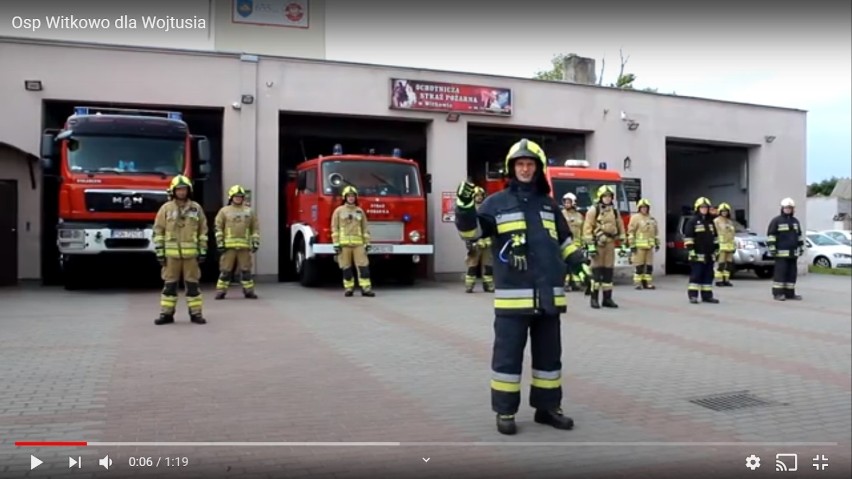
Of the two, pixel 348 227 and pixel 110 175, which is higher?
pixel 110 175

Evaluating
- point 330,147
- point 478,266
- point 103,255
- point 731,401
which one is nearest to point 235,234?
point 103,255

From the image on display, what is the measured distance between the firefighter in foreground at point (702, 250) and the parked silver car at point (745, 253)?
4.40 metres

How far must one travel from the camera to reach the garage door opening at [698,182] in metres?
21.8

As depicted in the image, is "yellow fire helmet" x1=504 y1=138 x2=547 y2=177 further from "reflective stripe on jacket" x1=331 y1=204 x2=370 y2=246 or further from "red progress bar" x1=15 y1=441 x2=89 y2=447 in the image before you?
"reflective stripe on jacket" x1=331 y1=204 x2=370 y2=246

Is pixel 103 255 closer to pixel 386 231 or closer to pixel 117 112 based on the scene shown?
pixel 117 112

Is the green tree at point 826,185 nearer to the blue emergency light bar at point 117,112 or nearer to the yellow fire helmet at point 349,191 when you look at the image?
the yellow fire helmet at point 349,191

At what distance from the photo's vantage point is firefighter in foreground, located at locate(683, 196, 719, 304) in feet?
41.6

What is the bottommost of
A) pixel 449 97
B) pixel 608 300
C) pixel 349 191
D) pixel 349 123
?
pixel 608 300

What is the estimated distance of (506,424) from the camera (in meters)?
5.12

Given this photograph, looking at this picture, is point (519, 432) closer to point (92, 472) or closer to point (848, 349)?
point (848, 349)

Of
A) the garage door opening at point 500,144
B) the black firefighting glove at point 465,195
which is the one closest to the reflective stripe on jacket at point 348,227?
the garage door opening at point 500,144

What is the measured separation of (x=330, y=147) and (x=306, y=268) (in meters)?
6.54

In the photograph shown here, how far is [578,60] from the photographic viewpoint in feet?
72.4

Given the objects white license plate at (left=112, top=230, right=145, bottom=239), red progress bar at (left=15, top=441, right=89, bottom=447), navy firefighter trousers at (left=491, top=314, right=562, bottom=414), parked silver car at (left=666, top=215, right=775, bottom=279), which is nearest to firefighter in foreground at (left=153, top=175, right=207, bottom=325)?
white license plate at (left=112, top=230, right=145, bottom=239)
